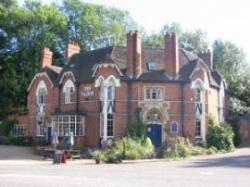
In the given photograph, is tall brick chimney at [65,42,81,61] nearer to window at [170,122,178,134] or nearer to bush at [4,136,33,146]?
bush at [4,136,33,146]

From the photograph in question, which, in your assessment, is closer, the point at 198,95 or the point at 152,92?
the point at 152,92

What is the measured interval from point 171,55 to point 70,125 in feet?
38.1

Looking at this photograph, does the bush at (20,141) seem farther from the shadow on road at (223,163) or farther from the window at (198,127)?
the shadow on road at (223,163)

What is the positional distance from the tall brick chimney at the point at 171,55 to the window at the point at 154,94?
1.86 m

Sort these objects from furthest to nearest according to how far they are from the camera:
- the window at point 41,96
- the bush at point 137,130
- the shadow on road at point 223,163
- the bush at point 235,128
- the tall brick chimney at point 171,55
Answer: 1. the bush at point 235,128
2. the window at point 41,96
3. the tall brick chimney at point 171,55
4. the bush at point 137,130
5. the shadow on road at point 223,163

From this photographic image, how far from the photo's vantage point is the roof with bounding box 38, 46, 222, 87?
46438 mm

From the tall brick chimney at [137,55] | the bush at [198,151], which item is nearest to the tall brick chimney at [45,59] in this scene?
the tall brick chimney at [137,55]

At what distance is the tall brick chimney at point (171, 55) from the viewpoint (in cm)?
4612

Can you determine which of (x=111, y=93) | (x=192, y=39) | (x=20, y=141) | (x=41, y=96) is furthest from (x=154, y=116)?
(x=192, y=39)

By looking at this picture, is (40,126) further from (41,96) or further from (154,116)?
(154,116)

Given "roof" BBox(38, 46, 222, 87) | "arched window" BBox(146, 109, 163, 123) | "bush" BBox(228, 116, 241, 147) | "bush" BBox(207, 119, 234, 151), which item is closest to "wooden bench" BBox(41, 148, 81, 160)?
"arched window" BBox(146, 109, 163, 123)

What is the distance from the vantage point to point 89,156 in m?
41.4

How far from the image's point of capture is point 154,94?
152ft

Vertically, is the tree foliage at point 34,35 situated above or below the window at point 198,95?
above
